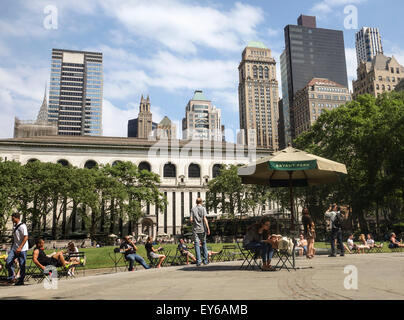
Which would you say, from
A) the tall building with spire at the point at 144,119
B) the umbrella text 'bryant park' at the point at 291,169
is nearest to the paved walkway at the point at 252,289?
the umbrella text 'bryant park' at the point at 291,169

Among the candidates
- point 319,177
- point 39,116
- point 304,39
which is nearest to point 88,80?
point 39,116

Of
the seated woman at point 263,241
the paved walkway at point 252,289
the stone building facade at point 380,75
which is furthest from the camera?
the stone building facade at point 380,75

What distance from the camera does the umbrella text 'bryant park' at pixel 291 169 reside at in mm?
9172

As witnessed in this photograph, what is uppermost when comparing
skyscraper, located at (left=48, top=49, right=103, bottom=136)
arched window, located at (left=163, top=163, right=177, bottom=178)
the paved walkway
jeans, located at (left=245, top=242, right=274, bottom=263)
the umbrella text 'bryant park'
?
skyscraper, located at (left=48, top=49, right=103, bottom=136)

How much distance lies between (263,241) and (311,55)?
17278 cm

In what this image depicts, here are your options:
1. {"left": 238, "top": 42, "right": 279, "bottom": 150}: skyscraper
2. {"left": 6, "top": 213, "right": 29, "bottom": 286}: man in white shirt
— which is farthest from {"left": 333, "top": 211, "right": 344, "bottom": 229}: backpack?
{"left": 238, "top": 42, "right": 279, "bottom": 150}: skyscraper

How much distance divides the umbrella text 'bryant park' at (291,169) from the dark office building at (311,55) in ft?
481

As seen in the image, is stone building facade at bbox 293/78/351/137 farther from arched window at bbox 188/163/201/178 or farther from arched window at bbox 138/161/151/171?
arched window at bbox 138/161/151/171

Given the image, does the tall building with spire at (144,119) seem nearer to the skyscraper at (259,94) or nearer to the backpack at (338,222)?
the skyscraper at (259,94)

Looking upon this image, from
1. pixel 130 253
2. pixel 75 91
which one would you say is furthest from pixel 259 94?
pixel 130 253

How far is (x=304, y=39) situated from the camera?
543ft

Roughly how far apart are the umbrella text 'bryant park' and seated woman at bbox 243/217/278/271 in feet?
4.73

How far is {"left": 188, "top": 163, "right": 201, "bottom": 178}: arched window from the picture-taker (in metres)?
65.6
